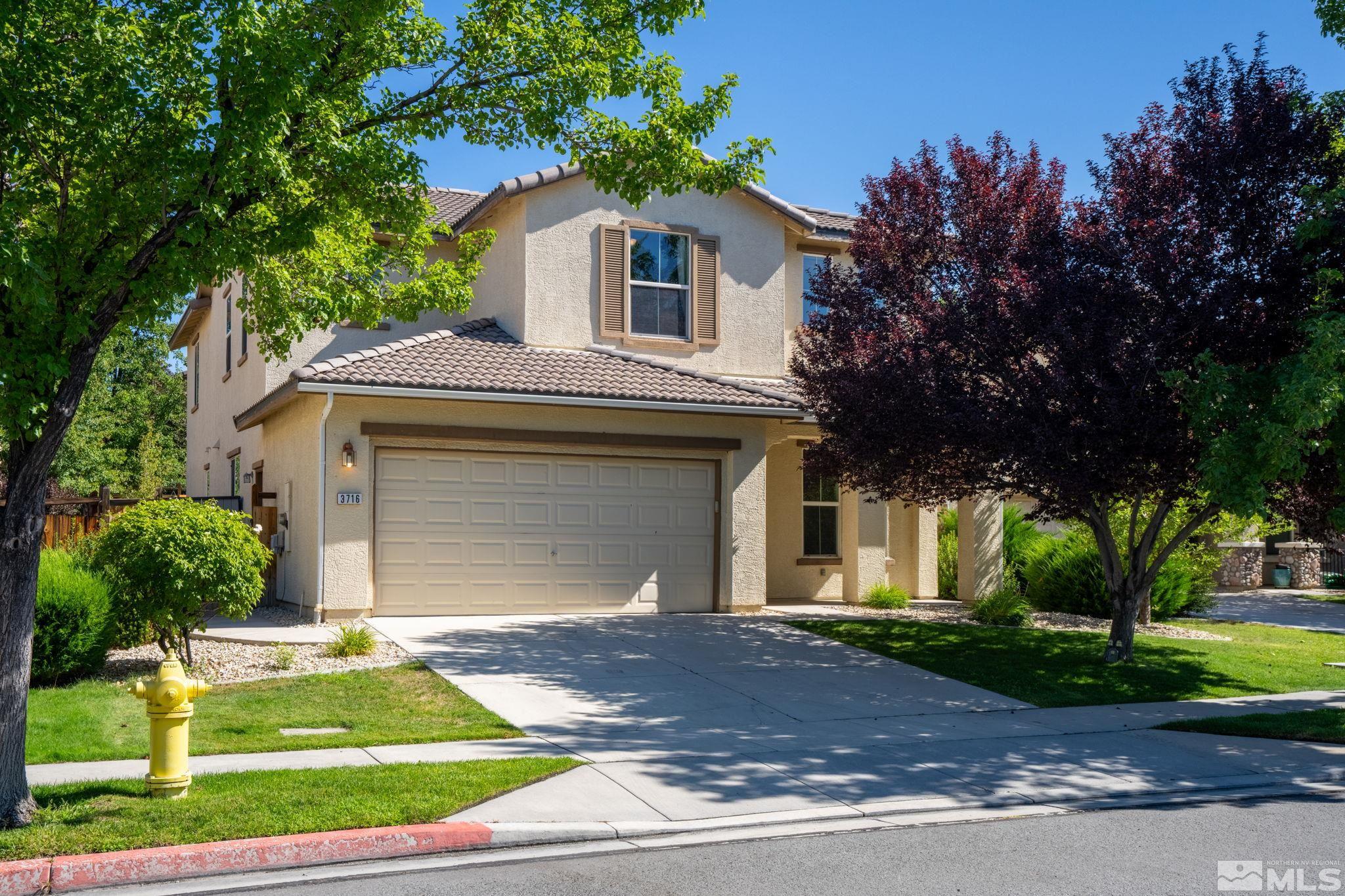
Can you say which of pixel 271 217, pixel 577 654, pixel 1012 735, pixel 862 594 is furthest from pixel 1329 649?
pixel 271 217

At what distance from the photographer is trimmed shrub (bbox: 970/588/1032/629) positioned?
58.1 feet

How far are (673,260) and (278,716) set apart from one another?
36.0 feet

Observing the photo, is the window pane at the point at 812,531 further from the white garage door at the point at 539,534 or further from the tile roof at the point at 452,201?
the tile roof at the point at 452,201

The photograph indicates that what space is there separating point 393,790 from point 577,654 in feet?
19.8

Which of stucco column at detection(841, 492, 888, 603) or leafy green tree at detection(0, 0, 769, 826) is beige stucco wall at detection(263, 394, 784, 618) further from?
leafy green tree at detection(0, 0, 769, 826)

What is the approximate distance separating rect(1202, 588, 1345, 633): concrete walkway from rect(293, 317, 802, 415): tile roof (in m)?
9.75

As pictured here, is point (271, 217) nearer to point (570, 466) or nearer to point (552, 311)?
point (570, 466)

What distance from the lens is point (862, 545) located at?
1980 cm

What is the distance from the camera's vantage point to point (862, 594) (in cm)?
1962

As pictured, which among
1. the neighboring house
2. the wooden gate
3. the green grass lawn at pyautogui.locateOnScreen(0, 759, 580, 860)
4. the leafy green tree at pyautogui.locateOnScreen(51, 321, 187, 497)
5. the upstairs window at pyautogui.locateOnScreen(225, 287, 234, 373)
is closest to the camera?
the green grass lawn at pyautogui.locateOnScreen(0, 759, 580, 860)

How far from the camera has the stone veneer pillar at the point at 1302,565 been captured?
28.6 m

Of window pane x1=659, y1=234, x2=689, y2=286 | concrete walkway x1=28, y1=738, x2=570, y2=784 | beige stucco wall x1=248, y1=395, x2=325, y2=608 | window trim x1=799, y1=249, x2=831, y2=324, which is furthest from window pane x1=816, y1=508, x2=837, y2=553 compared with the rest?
concrete walkway x1=28, y1=738, x2=570, y2=784

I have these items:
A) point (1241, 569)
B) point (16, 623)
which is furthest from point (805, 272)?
point (16, 623)

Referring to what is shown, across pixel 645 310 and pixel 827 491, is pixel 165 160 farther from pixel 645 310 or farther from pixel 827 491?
pixel 827 491
